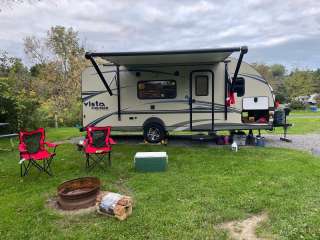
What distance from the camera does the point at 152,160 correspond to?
19.9 ft

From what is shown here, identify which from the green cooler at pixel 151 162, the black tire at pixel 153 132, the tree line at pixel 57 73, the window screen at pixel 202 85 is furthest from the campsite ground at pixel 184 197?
the tree line at pixel 57 73

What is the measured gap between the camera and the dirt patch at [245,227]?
3.46 meters

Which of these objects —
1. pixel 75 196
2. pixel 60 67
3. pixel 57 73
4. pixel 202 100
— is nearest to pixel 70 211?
pixel 75 196

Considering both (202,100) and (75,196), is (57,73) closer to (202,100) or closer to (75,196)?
(202,100)

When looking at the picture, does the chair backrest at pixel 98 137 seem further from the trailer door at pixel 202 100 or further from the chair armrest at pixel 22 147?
the trailer door at pixel 202 100

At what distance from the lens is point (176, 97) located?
9133mm

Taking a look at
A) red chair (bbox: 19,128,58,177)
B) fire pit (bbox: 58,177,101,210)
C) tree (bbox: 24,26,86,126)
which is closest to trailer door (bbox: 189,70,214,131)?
red chair (bbox: 19,128,58,177)

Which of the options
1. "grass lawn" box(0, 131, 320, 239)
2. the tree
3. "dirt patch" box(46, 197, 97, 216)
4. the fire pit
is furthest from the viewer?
the tree

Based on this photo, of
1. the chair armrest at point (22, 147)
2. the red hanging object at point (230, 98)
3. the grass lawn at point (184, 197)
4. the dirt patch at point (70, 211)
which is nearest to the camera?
the grass lawn at point (184, 197)

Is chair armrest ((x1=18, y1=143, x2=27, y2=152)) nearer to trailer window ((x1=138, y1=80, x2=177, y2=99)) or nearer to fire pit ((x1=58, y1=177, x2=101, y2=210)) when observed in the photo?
fire pit ((x1=58, y1=177, x2=101, y2=210))

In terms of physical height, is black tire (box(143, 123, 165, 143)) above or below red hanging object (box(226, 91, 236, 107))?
below

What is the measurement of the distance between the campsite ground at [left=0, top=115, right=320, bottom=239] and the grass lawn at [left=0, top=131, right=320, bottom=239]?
0.04 ft

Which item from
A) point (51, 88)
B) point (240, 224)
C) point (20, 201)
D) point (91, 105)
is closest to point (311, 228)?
point (240, 224)

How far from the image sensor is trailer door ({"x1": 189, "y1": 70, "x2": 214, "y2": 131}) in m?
8.97
